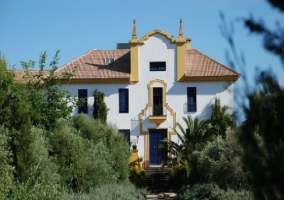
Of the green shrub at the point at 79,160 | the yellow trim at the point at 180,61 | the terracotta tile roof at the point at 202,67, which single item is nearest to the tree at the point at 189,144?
the terracotta tile roof at the point at 202,67

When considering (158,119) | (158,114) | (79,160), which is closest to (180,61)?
(158,114)

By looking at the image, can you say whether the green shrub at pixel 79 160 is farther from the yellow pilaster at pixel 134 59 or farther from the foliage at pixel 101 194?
the yellow pilaster at pixel 134 59

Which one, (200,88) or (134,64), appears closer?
(200,88)

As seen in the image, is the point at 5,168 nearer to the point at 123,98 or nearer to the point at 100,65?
the point at 123,98

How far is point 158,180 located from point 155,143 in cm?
404

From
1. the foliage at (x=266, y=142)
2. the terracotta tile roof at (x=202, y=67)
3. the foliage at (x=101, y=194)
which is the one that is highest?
the terracotta tile roof at (x=202, y=67)

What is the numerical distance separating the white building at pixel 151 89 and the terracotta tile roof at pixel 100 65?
76mm

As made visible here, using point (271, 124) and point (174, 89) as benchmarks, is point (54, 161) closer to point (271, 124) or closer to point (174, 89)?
point (271, 124)

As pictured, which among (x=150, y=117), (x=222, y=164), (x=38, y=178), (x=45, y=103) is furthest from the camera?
(x=150, y=117)

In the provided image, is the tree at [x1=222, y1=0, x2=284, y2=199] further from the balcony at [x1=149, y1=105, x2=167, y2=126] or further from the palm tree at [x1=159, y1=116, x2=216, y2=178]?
the balcony at [x1=149, y1=105, x2=167, y2=126]

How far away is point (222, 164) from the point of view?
26.9 metres

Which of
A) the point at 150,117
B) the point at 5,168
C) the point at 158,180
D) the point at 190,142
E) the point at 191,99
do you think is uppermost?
the point at 191,99

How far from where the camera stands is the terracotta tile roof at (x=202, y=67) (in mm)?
43688

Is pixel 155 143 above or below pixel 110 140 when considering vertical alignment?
below
